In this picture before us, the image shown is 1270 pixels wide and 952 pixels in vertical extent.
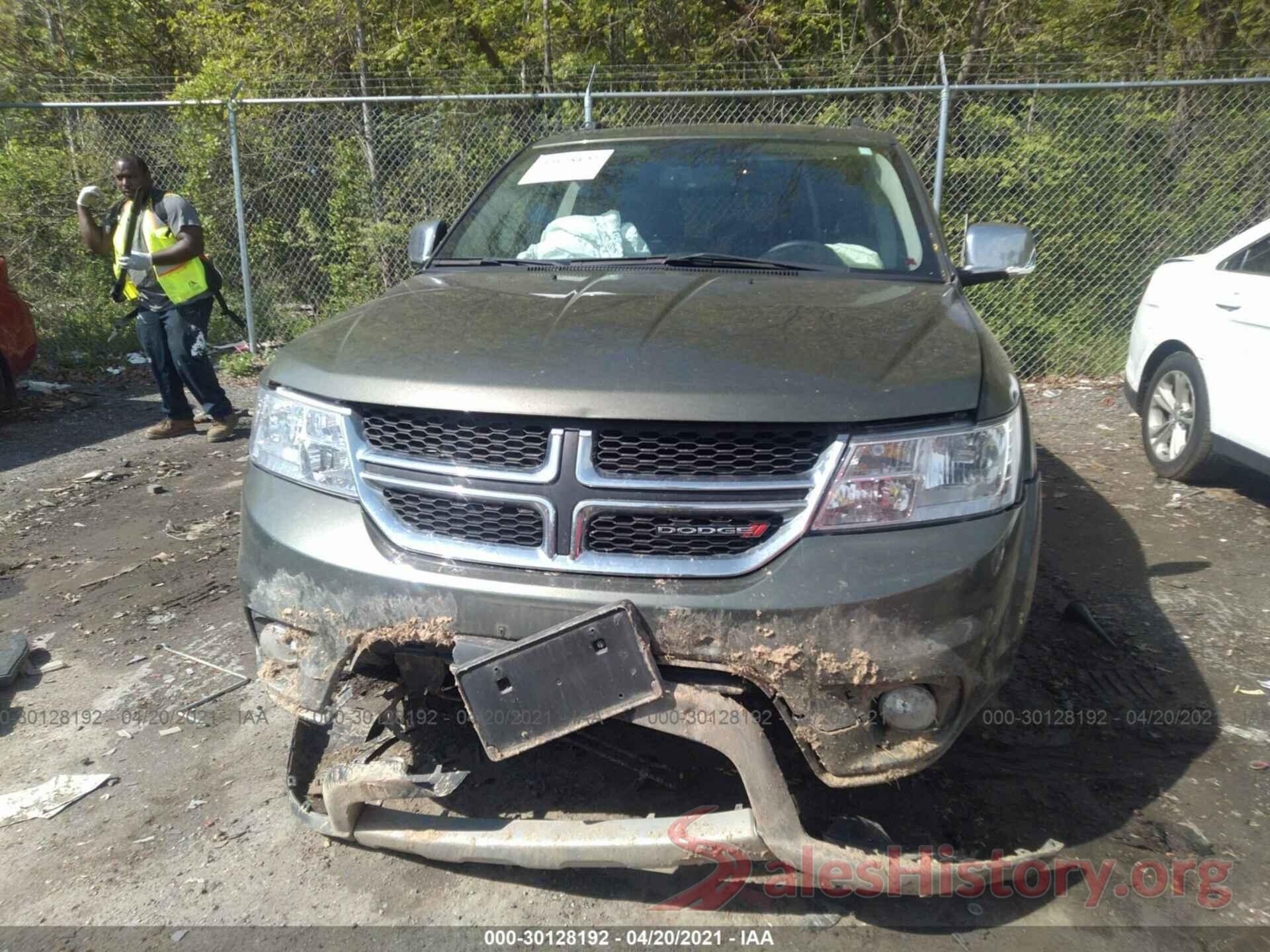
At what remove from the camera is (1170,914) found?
2.21 metres

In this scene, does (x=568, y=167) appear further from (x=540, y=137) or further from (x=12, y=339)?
(x=12, y=339)

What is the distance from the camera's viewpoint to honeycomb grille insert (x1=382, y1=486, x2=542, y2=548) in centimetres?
207

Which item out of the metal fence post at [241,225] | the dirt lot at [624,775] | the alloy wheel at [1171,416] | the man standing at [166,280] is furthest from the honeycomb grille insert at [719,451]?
the metal fence post at [241,225]

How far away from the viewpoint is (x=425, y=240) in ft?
12.1

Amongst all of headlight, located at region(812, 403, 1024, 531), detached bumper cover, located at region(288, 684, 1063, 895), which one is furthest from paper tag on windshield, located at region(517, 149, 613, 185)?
detached bumper cover, located at region(288, 684, 1063, 895)

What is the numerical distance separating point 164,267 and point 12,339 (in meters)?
1.85

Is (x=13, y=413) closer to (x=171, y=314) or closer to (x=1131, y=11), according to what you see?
(x=171, y=314)

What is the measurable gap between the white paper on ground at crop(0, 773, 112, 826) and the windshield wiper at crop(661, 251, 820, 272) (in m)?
2.43

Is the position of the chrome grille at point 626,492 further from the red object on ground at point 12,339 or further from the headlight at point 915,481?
the red object on ground at point 12,339

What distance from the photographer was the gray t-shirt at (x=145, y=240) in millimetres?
6148

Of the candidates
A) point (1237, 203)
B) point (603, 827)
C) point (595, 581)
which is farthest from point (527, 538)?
point (1237, 203)

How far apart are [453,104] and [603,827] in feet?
25.2

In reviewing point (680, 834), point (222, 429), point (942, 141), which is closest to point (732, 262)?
point (680, 834)

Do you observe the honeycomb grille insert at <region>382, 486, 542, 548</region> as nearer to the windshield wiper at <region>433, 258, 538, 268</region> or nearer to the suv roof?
the windshield wiper at <region>433, 258, 538, 268</region>
